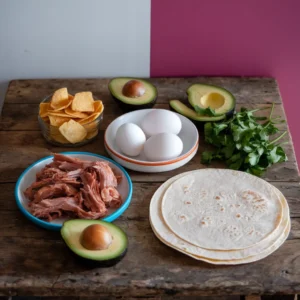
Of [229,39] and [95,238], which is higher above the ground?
[229,39]

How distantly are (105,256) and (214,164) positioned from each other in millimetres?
593

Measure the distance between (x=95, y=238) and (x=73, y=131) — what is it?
54cm

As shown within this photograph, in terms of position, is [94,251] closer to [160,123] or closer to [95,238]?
[95,238]

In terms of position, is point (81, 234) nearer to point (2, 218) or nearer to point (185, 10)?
point (2, 218)

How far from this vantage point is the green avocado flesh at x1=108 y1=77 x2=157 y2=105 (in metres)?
2.11

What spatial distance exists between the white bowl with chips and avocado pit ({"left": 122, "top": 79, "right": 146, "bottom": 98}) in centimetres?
14

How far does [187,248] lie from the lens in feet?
5.19

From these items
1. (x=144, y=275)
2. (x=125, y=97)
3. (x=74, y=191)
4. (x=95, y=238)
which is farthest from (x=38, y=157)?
(x=144, y=275)

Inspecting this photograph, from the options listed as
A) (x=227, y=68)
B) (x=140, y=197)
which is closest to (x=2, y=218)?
(x=140, y=197)

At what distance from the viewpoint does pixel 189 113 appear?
2.10m

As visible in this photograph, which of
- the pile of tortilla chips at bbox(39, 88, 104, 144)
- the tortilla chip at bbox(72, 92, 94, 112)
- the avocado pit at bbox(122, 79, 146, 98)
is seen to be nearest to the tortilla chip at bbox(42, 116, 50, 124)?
the pile of tortilla chips at bbox(39, 88, 104, 144)

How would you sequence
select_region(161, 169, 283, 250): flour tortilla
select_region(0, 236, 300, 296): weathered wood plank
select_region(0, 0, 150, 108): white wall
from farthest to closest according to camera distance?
select_region(0, 0, 150, 108): white wall
select_region(161, 169, 283, 250): flour tortilla
select_region(0, 236, 300, 296): weathered wood plank

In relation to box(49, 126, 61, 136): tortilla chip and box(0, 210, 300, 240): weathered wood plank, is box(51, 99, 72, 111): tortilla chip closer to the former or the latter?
box(49, 126, 61, 136): tortilla chip

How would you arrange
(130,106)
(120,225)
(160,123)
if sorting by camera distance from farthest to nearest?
(130,106) < (160,123) < (120,225)
